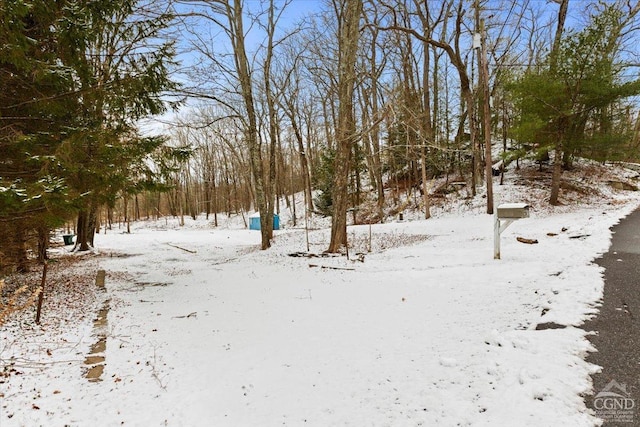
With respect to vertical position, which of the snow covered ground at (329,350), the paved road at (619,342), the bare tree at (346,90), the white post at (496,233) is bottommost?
the snow covered ground at (329,350)

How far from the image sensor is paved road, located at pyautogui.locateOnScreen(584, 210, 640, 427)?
2.15 metres

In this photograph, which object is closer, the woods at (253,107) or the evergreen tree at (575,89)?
the woods at (253,107)

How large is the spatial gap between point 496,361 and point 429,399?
0.77 meters

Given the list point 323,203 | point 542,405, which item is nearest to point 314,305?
point 542,405

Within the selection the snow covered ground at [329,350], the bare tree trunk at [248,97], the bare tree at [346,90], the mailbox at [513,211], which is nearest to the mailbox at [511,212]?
the mailbox at [513,211]

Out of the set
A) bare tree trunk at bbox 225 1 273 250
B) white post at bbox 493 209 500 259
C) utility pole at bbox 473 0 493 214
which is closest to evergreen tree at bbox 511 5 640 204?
utility pole at bbox 473 0 493 214

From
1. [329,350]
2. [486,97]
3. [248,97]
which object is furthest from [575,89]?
[329,350]

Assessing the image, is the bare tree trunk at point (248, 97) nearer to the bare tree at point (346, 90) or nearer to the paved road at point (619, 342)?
the bare tree at point (346, 90)

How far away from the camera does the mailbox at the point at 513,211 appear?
6133 mm

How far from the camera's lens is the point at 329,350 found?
3.59m

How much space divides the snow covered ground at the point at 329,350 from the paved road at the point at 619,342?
0.11 meters

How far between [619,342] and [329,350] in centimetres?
271

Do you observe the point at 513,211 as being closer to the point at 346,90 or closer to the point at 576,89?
the point at 346,90

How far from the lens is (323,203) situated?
73.9ft
